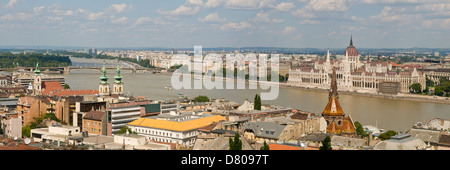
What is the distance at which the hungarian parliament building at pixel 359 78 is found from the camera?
28.0 m

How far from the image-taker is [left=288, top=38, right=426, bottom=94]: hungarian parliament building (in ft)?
91.8

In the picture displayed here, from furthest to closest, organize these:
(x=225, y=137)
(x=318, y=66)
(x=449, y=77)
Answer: (x=318, y=66)
(x=449, y=77)
(x=225, y=137)

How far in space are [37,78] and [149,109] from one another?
8.14 meters

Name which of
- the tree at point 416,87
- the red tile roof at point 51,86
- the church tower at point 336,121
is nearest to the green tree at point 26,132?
the church tower at point 336,121

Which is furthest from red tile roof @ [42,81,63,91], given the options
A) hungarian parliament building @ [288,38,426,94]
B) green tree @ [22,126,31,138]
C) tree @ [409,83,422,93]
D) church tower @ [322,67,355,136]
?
tree @ [409,83,422,93]

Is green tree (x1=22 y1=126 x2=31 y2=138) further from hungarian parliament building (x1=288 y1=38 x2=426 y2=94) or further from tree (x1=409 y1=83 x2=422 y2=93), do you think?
tree (x1=409 y1=83 x2=422 y2=93)

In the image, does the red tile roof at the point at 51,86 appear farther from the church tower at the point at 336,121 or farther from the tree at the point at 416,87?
the tree at the point at 416,87

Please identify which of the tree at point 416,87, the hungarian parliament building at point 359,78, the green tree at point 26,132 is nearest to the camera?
the green tree at point 26,132

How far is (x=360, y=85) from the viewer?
30.0 m

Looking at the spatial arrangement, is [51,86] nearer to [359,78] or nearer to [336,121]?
[336,121]

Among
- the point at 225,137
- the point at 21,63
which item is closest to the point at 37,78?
the point at 225,137

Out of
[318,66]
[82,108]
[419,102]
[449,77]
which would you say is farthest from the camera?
[318,66]
